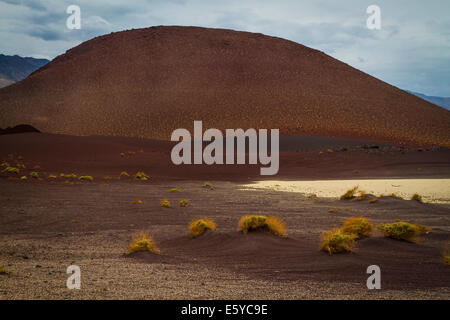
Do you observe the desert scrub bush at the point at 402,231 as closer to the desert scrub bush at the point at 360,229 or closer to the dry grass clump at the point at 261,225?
the desert scrub bush at the point at 360,229

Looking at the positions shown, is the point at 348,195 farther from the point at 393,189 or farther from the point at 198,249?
the point at 198,249

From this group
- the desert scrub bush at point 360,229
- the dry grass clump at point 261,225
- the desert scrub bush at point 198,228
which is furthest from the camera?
the desert scrub bush at point 198,228

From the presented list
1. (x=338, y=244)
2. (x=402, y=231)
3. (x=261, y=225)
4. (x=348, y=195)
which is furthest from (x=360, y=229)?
(x=348, y=195)

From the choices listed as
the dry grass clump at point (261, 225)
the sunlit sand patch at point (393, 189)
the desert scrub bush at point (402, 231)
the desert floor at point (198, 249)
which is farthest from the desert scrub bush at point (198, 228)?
the sunlit sand patch at point (393, 189)

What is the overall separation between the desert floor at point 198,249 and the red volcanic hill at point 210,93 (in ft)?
163

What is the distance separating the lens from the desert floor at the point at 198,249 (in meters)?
6.42

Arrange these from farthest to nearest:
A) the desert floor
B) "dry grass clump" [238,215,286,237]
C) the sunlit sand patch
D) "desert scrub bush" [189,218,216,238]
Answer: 1. the sunlit sand patch
2. "desert scrub bush" [189,218,216,238]
3. "dry grass clump" [238,215,286,237]
4. the desert floor

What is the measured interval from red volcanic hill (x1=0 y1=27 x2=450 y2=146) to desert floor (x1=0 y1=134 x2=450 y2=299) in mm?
49681

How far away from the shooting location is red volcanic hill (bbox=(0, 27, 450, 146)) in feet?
234

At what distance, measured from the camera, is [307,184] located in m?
27.1

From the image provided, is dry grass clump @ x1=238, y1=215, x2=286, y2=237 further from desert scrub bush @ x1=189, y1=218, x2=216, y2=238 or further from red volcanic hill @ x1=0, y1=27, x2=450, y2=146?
red volcanic hill @ x1=0, y1=27, x2=450, y2=146

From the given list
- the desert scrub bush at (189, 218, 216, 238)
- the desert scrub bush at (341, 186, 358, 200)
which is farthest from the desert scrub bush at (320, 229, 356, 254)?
the desert scrub bush at (341, 186, 358, 200)

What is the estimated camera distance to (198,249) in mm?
9297
